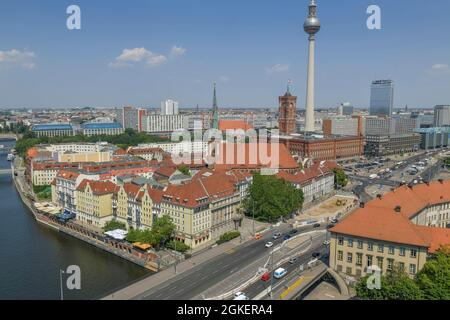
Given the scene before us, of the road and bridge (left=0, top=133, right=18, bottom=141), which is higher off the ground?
bridge (left=0, top=133, right=18, bottom=141)

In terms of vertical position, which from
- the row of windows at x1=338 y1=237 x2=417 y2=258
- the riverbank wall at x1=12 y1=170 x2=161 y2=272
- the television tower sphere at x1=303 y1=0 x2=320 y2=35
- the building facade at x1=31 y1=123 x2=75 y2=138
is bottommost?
the riverbank wall at x1=12 y1=170 x2=161 y2=272

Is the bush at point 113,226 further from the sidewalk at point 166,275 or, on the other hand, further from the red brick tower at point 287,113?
the red brick tower at point 287,113

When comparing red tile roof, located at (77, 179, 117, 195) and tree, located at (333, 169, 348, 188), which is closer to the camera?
red tile roof, located at (77, 179, 117, 195)

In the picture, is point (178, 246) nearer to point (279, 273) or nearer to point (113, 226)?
point (113, 226)

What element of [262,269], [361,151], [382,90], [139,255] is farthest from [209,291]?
[382,90]

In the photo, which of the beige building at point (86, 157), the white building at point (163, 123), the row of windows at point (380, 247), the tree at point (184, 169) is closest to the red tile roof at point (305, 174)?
the tree at point (184, 169)

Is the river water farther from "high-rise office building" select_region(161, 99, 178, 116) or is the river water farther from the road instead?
"high-rise office building" select_region(161, 99, 178, 116)

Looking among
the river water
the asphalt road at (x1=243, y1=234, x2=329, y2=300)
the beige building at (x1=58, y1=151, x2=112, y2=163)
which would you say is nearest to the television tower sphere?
the beige building at (x1=58, y1=151, x2=112, y2=163)
